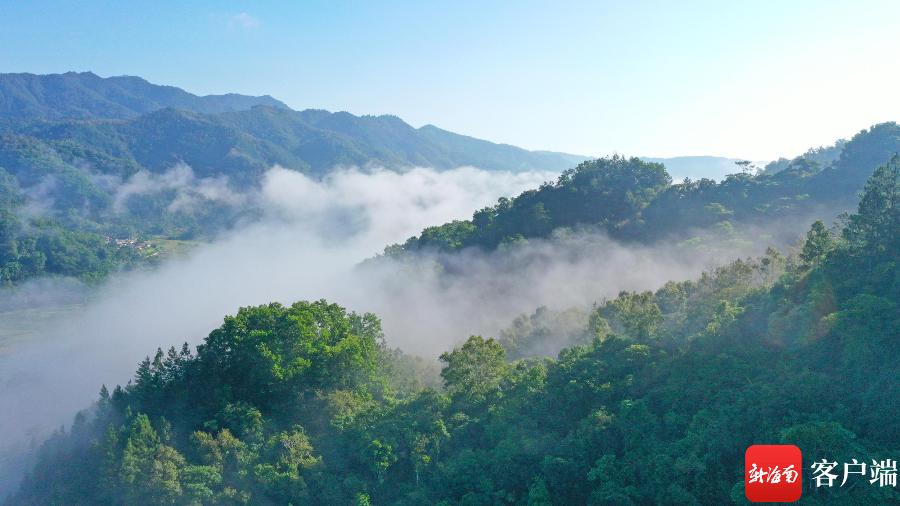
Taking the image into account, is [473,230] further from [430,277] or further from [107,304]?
[107,304]

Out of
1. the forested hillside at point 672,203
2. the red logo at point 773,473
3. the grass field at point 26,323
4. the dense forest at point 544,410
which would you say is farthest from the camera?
the grass field at point 26,323

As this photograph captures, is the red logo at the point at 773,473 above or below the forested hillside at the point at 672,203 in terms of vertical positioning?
below

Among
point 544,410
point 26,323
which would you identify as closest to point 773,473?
point 544,410

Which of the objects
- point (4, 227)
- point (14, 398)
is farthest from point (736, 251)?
point (4, 227)

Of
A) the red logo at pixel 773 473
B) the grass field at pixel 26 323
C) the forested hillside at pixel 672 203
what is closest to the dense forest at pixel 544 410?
the red logo at pixel 773 473

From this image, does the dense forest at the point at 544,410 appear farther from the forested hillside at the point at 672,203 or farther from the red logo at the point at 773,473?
the forested hillside at the point at 672,203

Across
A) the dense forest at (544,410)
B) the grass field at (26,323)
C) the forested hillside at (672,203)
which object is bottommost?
the grass field at (26,323)

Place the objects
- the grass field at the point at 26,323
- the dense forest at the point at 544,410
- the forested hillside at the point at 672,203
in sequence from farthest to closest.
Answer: the grass field at the point at 26,323 → the forested hillside at the point at 672,203 → the dense forest at the point at 544,410
